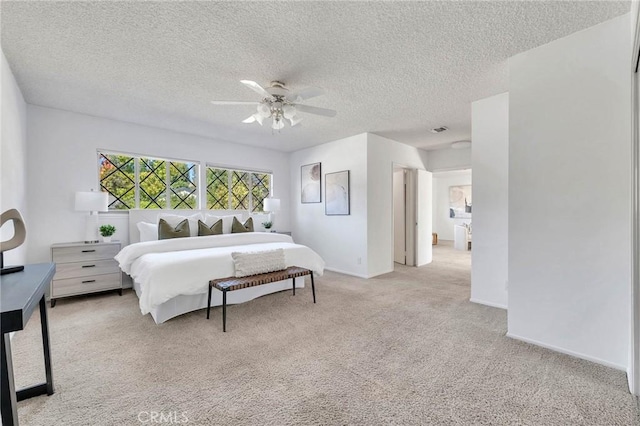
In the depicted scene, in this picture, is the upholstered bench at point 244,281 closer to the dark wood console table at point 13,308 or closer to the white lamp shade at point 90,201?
the dark wood console table at point 13,308

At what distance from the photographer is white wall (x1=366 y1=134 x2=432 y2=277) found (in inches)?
194

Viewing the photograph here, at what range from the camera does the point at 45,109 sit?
3693mm

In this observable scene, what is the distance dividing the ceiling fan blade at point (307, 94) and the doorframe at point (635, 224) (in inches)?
82.4

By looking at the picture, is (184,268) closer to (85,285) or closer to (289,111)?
(85,285)

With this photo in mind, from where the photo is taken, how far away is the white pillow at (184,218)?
4.21m

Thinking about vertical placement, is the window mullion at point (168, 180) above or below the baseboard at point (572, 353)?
above

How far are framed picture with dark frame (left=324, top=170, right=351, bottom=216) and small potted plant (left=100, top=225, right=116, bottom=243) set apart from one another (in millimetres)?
3501

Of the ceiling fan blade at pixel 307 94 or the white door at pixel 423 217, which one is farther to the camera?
the white door at pixel 423 217

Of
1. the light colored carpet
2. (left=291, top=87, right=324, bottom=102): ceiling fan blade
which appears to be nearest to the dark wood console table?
the light colored carpet

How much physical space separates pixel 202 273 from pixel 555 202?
11.0 feet

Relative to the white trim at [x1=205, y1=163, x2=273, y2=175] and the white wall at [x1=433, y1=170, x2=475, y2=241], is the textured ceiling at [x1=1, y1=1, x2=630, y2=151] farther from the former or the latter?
the white wall at [x1=433, y1=170, x2=475, y2=241]

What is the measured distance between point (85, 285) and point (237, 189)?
287 centimetres

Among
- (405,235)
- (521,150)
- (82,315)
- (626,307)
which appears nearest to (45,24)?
(82,315)

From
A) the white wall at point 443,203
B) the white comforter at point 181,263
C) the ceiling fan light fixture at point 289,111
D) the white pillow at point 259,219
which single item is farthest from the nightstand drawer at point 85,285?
the white wall at point 443,203
